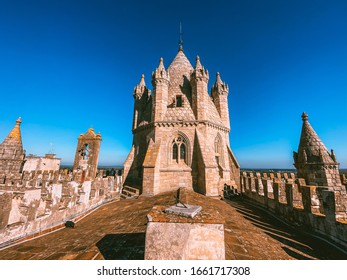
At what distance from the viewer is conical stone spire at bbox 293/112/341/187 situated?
9.77 metres

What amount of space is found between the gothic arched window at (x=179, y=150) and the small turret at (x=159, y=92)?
2505 millimetres

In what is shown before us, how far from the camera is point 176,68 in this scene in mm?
18125

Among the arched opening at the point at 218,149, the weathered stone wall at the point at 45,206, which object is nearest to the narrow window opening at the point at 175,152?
the arched opening at the point at 218,149

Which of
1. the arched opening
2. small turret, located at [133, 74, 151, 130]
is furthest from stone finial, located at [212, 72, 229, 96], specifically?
small turret, located at [133, 74, 151, 130]

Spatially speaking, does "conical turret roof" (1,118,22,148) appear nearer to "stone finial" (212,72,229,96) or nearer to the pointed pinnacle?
"stone finial" (212,72,229,96)

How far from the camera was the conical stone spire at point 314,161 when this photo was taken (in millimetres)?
9773

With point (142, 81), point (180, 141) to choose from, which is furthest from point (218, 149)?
point (142, 81)

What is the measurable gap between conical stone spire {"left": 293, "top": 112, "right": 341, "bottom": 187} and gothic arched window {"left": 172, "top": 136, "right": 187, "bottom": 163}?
28.6 ft

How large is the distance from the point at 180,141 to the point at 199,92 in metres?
5.08

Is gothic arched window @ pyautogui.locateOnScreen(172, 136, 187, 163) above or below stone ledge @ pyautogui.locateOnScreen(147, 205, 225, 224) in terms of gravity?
above

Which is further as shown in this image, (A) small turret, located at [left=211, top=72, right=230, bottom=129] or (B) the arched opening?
(A) small turret, located at [left=211, top=72, right=230, bottom=129]

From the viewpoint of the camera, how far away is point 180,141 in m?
13.6

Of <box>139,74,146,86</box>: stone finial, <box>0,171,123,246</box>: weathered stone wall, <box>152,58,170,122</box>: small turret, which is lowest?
<box>0,171,123,246</box>: weathered stone wall
